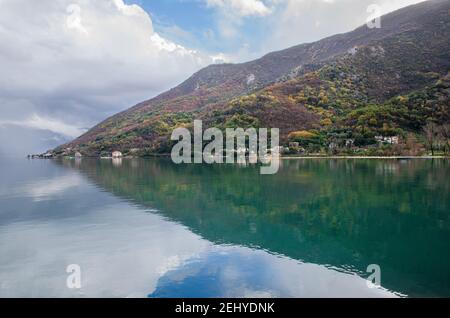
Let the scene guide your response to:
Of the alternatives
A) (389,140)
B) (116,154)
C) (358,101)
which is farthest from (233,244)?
(116,154)

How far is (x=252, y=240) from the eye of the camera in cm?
1374

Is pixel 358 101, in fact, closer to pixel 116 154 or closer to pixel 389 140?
pixel 389 140

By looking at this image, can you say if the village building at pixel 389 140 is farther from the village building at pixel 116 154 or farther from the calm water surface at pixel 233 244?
the village building at pixel 116 154

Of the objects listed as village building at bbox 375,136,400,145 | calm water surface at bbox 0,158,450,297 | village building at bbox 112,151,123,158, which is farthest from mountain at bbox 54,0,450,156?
calm water surface at bbox 0,158,450,297

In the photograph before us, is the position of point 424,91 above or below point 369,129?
above

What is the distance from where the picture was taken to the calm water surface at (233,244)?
934 centimetres

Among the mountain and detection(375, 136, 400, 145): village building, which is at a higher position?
the mountain

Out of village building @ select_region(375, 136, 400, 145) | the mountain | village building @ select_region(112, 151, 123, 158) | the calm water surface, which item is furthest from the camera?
village building @ select_region(112, 151, 123, 158)

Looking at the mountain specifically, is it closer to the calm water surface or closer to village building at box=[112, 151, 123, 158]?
village building at box=[112, 151, 123, 158]

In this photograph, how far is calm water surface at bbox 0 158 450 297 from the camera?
9.34 m

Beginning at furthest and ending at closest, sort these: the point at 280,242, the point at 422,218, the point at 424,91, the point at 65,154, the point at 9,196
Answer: the point at 65,154 → the point at 424,91 → the point at 9,196 → the point at 422,218 → the point at 280,242
